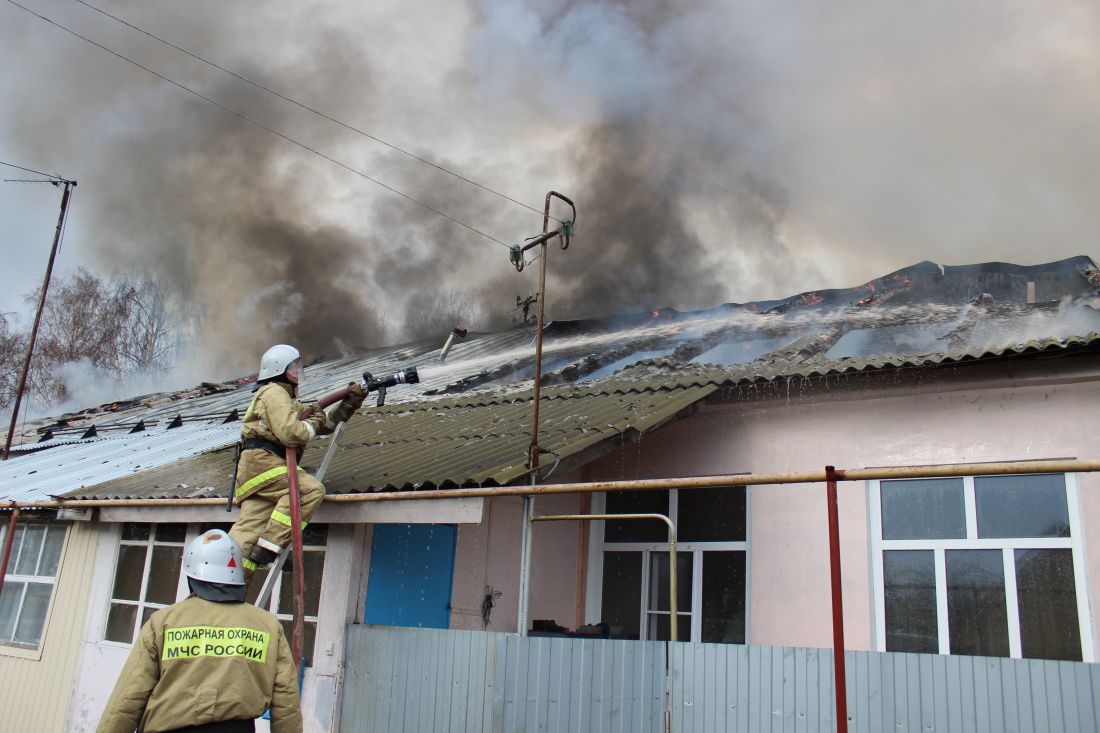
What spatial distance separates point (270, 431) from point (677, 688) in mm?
3125

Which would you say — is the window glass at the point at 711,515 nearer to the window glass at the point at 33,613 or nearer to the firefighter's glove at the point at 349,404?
the firefighter's glove at the point at 349,404

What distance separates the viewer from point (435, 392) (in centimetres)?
1102

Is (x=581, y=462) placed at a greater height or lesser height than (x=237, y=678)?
greater

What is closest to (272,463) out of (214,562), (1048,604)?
(214,562)

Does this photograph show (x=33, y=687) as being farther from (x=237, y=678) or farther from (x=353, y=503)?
(x=237, y=678)

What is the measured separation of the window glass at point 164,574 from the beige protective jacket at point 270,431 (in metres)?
2.42

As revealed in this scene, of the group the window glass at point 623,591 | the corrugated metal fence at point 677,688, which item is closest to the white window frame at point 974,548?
the window glass at point 623,591

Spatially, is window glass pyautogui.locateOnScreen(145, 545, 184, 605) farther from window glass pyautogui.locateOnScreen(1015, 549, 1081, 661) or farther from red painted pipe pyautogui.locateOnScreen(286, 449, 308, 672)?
window glass pyautogui.locateOnScreen(1015, 549, 1081, 661)

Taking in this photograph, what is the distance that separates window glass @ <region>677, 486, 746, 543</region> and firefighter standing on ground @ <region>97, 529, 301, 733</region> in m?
4.84

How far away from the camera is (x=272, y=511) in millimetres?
5812

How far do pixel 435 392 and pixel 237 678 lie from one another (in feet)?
24.5

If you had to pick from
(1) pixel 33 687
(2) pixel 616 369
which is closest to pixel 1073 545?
(2) pixel 616 369

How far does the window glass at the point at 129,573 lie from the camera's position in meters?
8.02

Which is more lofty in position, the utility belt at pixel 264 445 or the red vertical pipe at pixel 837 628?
the utility belt at pixel 264 445
